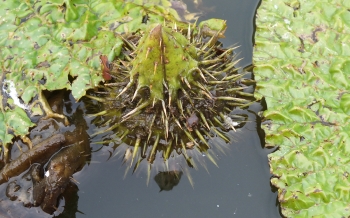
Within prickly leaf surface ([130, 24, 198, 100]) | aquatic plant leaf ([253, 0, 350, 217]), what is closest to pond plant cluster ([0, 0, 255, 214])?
prickly leaf surface ([130, 24, 198, 100])

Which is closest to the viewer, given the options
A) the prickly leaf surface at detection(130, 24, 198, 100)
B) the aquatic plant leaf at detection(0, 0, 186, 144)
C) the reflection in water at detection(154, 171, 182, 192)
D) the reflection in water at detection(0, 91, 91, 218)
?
the prickly leaf surface at detection(130, 24, 198, 100)

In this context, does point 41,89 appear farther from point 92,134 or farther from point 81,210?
point 81,210

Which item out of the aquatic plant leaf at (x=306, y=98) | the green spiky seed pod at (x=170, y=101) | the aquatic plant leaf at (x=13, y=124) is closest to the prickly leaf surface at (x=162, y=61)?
the green spiky seed pod at (x=170, y=101)

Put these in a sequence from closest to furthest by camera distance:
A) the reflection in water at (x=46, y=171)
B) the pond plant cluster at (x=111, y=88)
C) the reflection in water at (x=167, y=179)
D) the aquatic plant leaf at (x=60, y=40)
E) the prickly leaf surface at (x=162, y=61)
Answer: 1. the prickly leaf surface at (x=162, y=61)
2. the pond plant cluster at (x=111, y=88)
3. the reflection in water at (x=46, y=171)
4. the reflection in water at (x=167, y=179)
5. the aquatic plant leaf at (x=60, y=40)

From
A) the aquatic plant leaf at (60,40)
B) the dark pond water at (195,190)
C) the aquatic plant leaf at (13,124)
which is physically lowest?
the dark pond water at (195,190)

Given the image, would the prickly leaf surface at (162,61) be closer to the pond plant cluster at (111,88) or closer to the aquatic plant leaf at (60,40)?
the pond plant cluster at (111,88)

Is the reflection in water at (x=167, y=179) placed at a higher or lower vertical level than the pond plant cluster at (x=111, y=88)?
lower

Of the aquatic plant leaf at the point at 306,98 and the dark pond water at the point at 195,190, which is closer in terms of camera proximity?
the aquatic plant leaf at the point at 306,98

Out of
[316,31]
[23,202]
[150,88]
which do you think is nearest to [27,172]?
[23,202]

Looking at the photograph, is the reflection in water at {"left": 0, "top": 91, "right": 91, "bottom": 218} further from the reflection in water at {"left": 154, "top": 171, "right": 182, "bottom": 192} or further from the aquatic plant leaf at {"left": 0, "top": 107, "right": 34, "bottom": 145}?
the reflection in water at {"left": 154, "top": 171, "right": 182, "bottom": 192}

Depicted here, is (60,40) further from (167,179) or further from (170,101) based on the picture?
(167,179)
